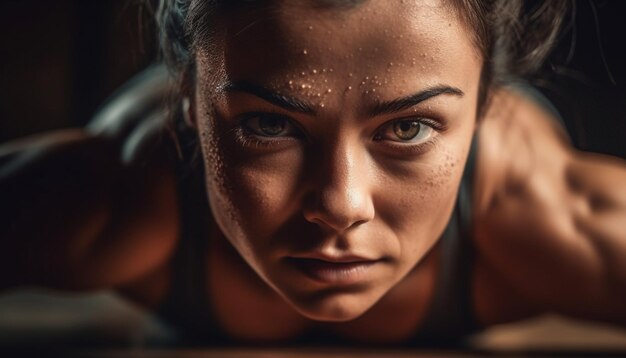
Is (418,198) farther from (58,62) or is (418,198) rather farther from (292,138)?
(58,62)

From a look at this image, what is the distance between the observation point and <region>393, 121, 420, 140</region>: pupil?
1.52 ft

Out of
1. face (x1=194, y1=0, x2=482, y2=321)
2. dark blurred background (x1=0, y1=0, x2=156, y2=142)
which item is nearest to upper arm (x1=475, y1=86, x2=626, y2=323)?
face (x1=194, y1=0, x2=482, y2=321)

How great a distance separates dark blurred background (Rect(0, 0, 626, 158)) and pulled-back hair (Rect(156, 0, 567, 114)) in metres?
0.29

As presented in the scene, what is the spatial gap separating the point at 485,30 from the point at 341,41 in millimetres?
118

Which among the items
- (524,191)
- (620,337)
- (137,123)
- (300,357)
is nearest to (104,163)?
(137,123)

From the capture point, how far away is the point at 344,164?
0.45 metres

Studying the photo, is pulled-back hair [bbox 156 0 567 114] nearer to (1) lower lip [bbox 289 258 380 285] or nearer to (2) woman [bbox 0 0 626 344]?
(2) woman [bbox 0 0 626 344]

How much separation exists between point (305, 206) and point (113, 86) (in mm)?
680

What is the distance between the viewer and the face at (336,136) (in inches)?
17.1

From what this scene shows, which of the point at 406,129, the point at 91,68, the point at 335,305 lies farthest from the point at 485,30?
the point at 91,68

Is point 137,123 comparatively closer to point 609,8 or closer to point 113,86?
point 113,86

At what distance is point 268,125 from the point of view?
1.53 feet

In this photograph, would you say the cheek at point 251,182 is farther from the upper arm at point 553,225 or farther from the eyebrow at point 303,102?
the upper arm at point 553,225

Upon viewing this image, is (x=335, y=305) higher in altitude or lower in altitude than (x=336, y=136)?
lower
